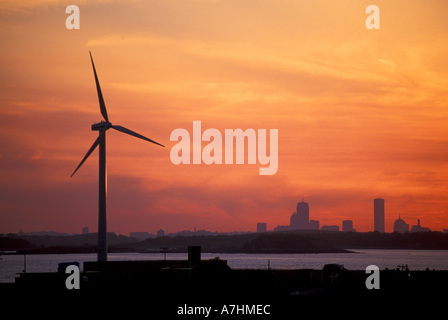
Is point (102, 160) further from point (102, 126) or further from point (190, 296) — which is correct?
point (190, 296)

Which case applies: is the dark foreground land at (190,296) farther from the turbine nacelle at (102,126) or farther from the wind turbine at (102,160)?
the turbine nacelle at (102,126)

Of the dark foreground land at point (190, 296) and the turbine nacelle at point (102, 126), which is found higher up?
the turbine nacelle at point (102, 126)

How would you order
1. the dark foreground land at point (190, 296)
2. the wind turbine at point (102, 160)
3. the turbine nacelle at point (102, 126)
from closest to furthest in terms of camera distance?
1. the dark foreground land at point (190, 296)
2. the wind turbine at point (102, 160)
3. the turbine nacelle at point (102, 126)

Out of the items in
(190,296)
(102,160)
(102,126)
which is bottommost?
(190,296)

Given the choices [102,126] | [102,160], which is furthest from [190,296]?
[102,126]

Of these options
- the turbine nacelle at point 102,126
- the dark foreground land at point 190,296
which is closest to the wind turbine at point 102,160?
the turbine nacelle at point 102,126

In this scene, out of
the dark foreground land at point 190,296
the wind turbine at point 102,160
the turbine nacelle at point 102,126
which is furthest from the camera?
the turbine nacelle at point 102,126

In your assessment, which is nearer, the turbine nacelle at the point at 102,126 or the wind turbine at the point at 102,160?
the wind turbine at the point at 102,160

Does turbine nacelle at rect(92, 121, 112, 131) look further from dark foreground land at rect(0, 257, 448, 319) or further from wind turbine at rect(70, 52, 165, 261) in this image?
dark foreground land at rect(0, 257, 448, 319)

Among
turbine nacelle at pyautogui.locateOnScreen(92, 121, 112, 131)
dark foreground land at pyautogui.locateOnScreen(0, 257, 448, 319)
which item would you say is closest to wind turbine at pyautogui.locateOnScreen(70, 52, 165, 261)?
turbine nacelle at pyautogui.locateOnScreen(92, 121, 112, 131)
